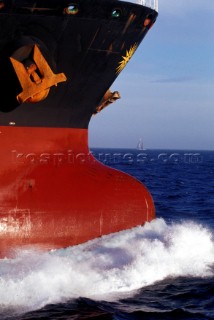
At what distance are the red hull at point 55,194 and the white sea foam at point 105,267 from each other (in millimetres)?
257

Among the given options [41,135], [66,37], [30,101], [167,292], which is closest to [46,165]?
[41,135]

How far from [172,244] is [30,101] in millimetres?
4059

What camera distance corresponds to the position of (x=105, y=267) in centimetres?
984

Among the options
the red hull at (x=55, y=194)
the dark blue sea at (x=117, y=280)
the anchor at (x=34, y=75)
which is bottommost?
the dark blue sea at (x=117, y=280)

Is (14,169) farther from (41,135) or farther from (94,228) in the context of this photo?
(94,228)

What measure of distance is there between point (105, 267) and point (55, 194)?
1471 millimetres

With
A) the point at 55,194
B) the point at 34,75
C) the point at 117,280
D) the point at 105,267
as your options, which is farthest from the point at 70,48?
the point at 117,280

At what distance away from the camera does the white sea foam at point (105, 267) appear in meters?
8.68

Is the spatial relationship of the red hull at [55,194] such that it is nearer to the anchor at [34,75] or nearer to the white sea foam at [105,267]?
the white sea foam at [105,267]

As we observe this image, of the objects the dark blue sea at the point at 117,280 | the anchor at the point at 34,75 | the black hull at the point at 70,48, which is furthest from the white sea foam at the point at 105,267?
the anchor at the point at 34,75

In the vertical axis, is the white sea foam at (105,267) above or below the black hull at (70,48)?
below

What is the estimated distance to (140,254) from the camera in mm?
10664

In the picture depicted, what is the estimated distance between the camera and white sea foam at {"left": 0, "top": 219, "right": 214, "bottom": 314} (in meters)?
8.68

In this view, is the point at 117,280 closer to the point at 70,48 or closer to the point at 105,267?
the point at 105,267
